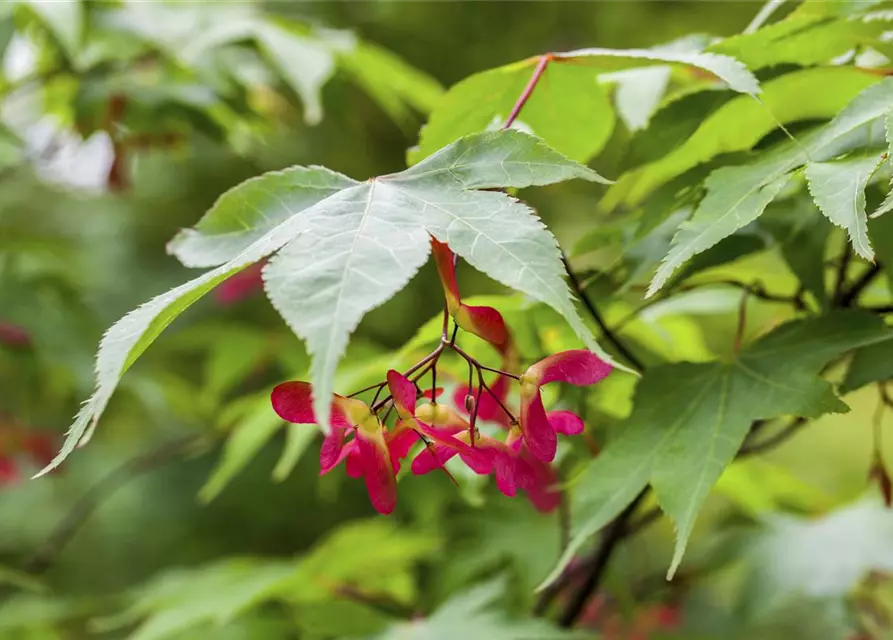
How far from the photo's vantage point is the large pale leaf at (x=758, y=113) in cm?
59

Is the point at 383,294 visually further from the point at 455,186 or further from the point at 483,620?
the point at 483,620

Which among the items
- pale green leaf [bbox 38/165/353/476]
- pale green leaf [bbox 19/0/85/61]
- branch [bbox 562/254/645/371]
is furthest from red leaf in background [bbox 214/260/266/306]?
pale green leaf [bbox 38/165/353/476]

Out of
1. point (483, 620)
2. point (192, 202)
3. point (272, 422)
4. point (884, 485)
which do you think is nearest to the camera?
point (884, 485)

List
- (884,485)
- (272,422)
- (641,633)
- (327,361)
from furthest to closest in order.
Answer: (641,633) < (272,422) < (884,485) < (327,361)

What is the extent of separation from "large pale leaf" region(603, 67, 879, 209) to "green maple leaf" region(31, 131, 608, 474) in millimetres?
207

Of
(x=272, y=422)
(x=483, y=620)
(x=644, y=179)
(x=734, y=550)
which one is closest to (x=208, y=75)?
(x=272, y=422)

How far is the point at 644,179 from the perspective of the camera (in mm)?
641

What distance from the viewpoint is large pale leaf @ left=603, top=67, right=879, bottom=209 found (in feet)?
1.92

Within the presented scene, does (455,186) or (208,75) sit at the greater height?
(455,186)

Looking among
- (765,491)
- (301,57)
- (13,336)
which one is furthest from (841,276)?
(13,336)

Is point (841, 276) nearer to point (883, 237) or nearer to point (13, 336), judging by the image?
point (883, 237)

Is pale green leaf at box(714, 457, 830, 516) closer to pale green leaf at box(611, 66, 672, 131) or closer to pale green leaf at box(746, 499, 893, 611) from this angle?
pale green leaf at box(746, 499, 893, 611)

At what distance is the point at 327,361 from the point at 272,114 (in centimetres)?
128

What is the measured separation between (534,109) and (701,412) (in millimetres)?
250
